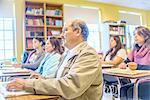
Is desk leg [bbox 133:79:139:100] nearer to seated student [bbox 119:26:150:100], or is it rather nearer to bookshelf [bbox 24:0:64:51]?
seated student [bbox 119:26:150:100]

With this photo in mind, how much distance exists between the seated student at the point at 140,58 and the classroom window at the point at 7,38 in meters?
3.48

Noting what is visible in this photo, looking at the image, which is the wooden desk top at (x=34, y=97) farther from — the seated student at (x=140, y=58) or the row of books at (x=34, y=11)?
the row of books at (x=34, y=11)

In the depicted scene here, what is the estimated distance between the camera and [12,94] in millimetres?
1186

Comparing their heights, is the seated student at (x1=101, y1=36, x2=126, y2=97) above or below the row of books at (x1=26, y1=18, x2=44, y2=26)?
below

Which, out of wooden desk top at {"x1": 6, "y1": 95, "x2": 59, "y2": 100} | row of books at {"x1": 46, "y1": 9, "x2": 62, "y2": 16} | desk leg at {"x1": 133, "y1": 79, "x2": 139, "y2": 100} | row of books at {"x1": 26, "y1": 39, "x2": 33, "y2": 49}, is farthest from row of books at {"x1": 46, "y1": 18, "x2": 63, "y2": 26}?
wooden desk top at {"x1": 6, "y1": 95, "x2": 59, "y2": 100}

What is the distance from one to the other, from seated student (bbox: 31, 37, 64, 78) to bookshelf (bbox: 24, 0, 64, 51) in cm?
221

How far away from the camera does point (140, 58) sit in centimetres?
302

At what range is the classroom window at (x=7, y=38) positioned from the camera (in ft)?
17.9

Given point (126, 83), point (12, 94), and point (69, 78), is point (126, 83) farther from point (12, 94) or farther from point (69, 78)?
point (12, 94)

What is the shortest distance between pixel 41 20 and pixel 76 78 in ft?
14.8

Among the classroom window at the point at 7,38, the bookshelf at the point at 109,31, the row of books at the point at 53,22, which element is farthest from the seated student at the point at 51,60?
the bookshelf at the point at 109,31

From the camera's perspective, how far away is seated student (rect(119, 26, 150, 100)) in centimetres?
270

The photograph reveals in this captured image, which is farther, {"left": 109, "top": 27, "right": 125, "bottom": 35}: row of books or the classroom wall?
{"left": 109, "top": 27, "right": 125, "bottom": 35}: row of books

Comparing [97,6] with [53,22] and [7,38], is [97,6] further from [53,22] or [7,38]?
[7,38]
